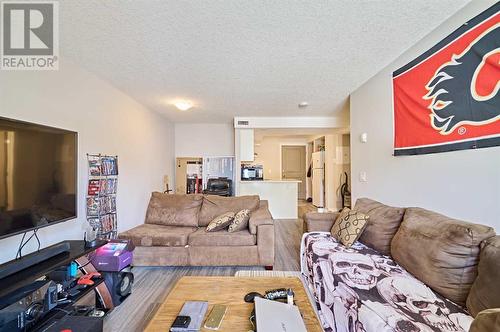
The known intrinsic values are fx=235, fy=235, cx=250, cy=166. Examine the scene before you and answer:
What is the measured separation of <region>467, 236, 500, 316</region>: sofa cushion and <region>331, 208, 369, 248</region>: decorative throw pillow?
3.29 ft

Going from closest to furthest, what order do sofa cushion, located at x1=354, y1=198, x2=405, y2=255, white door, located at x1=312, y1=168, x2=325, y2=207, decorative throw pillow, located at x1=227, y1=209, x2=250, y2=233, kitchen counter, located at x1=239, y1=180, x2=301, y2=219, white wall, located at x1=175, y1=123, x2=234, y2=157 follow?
sofa cushion, located at x1=354, y1=198, x2=405, y2=255 → decorative throw pillow, located at x1=227, y1=209, x2=250, y2=233 → kitchen counter, located at x1=239, y1=180, x2=301, y2=219 → white wall, located at x1=175, y1=123, x2=234, y2=157 → white door, located at x1=312, y1=168, x2=325, y2=207

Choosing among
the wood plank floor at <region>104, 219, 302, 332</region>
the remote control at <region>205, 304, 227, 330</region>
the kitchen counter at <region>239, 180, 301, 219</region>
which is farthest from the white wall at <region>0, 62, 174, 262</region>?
the kitchen counter at <region>239, 180, 301, 219</region>

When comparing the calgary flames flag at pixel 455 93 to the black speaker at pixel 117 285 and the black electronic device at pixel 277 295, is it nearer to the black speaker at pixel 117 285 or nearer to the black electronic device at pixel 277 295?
the black electronic device at pixel 277 295

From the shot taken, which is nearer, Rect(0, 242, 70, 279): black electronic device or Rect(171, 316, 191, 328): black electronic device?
Rect(171, 316, 191, 328): black electronic device

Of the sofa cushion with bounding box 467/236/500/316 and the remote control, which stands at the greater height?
the sofa cushion with bounding box 467/236/500/316

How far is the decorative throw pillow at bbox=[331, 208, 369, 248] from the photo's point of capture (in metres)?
2.25

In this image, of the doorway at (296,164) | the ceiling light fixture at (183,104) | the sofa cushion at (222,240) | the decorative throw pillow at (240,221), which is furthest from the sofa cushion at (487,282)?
the doorway at (296,164)

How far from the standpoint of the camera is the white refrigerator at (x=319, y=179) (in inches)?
285

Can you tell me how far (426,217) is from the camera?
5.79 ft

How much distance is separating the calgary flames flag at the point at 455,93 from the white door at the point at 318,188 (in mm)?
5015

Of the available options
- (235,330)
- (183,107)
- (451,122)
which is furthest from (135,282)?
(451,122)

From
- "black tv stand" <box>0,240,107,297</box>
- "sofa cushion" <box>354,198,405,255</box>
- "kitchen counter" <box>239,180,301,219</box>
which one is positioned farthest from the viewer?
"kitchen counter" <box>239,180,301,219</box>

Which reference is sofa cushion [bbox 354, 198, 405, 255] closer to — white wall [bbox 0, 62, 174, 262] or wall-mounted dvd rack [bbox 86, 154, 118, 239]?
wall-mounted dvd rack [bbox 86, 154, 118, 239]

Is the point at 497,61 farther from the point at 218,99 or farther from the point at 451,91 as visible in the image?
the point at 218,99
